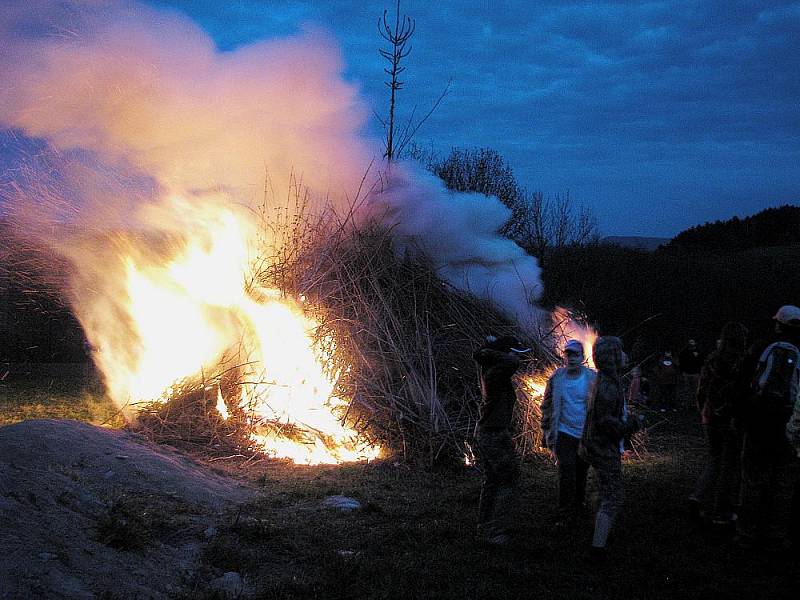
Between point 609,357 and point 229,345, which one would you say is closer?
point 609,357

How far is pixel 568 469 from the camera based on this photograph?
6.17 m

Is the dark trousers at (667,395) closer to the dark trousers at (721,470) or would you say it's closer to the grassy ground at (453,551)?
the grassy ground at (453,551)

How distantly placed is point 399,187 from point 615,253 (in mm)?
14106

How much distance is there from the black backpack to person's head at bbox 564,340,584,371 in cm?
142

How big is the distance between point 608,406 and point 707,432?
1576 millimetres

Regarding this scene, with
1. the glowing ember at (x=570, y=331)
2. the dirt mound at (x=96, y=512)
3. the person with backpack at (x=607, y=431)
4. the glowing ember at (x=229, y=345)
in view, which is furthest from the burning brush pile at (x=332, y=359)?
the person with backpack at (x=607, y=431)

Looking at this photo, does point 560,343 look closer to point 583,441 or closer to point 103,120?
point 583,441

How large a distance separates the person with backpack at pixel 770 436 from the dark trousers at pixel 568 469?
132 cm

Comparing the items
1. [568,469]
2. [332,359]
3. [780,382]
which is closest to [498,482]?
[568,469]

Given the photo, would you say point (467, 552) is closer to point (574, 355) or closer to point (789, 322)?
point (574, 355)

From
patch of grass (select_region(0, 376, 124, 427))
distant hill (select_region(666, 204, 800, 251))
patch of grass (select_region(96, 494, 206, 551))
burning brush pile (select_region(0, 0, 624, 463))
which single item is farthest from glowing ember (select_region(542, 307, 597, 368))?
distant hill (select_region(666, 204, 800, 251))

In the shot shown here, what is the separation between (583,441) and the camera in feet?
17.0

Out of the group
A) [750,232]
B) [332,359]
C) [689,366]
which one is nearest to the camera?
[332,359]

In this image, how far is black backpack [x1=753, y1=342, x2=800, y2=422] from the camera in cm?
518
